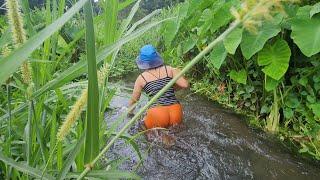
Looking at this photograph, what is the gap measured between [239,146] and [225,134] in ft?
1.14

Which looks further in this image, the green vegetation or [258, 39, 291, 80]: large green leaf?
[258, 39, 291, 80]: large green leaf

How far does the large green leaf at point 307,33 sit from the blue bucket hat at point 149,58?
138 cm

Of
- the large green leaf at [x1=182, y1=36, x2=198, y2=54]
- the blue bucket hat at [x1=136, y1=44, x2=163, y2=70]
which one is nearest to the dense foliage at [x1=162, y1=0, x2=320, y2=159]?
the blue bucket hat at [x1=136, y1=44, x2=163, y2=70]

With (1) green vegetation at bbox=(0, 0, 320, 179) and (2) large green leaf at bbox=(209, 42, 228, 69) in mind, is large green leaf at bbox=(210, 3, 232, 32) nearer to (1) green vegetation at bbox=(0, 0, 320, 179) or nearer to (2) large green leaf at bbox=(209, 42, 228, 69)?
(1) green vegetation at bbox=(0, 0, 320, 179)

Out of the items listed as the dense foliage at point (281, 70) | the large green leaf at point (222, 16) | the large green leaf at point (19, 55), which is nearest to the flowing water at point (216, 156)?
the dense foliage at point (281, 70)

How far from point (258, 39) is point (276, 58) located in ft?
0.89

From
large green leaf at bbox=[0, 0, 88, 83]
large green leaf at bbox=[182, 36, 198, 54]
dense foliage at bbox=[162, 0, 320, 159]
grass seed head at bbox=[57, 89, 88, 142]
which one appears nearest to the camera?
large green leaf at bbox=[0, 0, 88, 83]

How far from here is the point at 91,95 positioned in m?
Answer: 0.67

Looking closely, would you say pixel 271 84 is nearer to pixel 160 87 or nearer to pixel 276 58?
pixel 276 58

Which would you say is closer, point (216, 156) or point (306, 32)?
point (216, 156)

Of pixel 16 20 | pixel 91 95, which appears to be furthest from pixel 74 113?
pixel 16 20

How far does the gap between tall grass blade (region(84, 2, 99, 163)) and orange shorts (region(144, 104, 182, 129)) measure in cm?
351

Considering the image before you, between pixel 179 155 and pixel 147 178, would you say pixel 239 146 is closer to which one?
pixel 179 155

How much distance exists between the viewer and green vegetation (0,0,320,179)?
67cm
